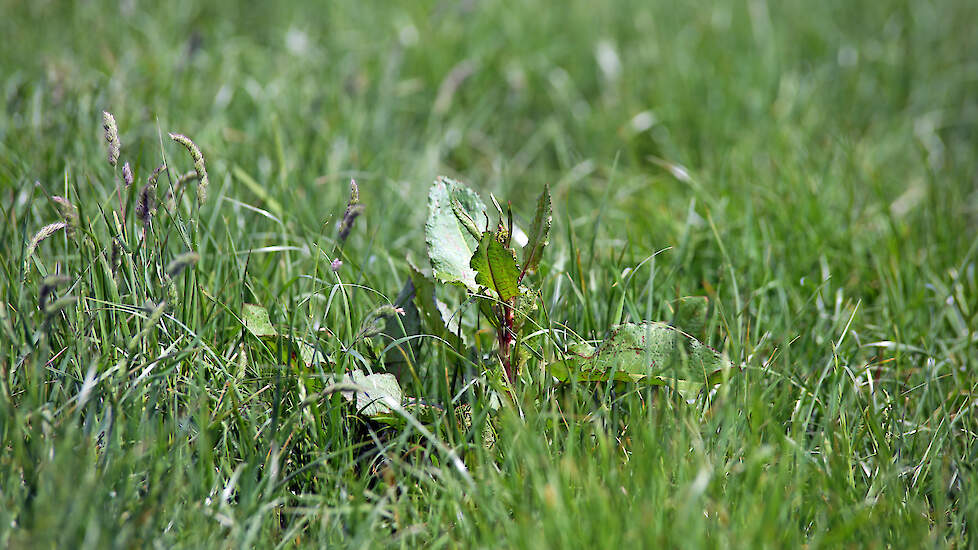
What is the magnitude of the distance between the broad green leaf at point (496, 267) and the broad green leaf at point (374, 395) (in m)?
0.29

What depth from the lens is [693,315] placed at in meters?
1.89

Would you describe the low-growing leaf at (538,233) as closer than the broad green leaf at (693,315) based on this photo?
Yes

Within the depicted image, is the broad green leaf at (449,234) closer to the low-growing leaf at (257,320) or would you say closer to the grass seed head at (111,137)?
the low-growing leaf at (257,320)

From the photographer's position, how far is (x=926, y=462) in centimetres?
168

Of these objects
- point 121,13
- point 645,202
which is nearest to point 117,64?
point 121,13

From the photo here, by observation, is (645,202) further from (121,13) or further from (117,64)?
(121,13)

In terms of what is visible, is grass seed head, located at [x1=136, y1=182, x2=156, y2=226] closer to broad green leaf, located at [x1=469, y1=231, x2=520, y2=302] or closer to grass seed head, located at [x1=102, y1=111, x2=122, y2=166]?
grass seed head, located at [x1=102, y1=111, x2=122, y2=166]

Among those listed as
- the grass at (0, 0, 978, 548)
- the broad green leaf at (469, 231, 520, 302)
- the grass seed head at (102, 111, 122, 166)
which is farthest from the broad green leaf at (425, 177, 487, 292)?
the grass seed head at (102, 111, 122, 166)

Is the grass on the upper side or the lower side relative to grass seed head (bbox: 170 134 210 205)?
lower

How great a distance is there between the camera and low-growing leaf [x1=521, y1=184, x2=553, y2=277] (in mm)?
1586

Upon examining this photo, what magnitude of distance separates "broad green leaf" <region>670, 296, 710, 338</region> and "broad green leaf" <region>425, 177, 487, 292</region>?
0.54 metres

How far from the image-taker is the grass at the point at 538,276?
4.51 ft

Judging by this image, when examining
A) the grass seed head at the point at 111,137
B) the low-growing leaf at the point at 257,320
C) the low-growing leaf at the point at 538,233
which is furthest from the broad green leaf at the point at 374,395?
the grass seed head at the point at 111,137

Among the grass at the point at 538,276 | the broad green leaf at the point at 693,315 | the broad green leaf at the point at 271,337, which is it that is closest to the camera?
the grass at the point at 538,276
